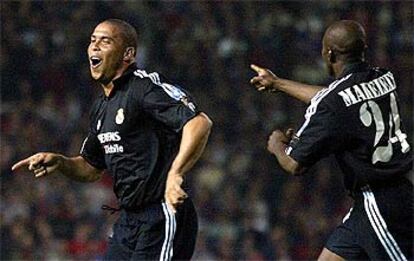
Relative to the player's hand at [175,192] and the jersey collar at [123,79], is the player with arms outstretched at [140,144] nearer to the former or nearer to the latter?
the jersey collar at [123,79]

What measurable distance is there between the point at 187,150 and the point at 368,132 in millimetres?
936

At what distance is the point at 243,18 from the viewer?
396 inches

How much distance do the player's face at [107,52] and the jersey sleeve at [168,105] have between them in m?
0.29

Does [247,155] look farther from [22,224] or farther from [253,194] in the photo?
[22,224]

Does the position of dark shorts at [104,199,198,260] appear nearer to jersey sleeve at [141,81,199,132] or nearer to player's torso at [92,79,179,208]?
player's torso at [92,79,179,208]

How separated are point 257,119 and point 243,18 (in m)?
0.94

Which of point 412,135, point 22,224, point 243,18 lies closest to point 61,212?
point 22,224

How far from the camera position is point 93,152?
19.5 feet

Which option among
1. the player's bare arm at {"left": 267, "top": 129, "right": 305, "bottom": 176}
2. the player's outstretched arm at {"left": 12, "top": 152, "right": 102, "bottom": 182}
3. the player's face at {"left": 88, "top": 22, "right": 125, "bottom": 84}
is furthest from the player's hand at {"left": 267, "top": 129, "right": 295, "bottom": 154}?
the player's outstretched arm at {"left": 12, "top": 152, "right": 102, "bottom": 182}

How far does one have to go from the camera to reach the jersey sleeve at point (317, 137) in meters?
5.48

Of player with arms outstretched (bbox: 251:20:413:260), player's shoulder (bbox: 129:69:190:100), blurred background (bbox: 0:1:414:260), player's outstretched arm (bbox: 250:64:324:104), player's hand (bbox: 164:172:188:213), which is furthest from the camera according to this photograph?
blurred background (bbox: 0:1:414:260)

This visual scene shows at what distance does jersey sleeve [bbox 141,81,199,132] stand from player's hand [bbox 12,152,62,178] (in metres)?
0.59

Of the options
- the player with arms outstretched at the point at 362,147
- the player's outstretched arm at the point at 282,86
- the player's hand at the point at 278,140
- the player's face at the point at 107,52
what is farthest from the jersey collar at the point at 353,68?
the player's face at the point at 107,52

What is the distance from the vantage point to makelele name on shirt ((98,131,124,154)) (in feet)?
18.3
